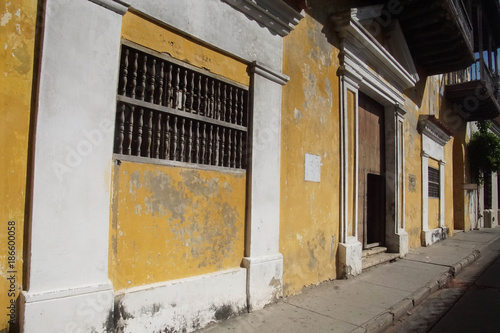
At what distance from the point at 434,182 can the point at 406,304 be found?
23.7ft

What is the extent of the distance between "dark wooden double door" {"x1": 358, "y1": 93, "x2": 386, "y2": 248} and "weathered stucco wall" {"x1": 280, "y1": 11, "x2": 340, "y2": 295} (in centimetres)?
150

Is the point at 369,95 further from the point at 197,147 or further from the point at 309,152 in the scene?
the point at 197,147

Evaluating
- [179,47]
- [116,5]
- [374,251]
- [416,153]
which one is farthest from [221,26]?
[416,153]

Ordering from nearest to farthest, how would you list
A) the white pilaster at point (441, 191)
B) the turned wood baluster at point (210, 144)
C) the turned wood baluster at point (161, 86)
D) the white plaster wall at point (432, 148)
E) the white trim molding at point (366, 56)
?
the turned wood baluster at point (161, 86) → the turned wood baluster at point (210, 144) → the white trim molding at point (366, 56) → the white plaster wall at point (432, 148) → the white pilaster at point (441, 191)

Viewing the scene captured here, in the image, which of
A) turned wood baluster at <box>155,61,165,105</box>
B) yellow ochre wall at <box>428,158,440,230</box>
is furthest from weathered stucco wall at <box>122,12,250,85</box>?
yellow ochre wall at <box>428,158,440,230</box>

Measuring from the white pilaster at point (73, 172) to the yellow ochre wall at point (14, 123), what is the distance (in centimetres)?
8

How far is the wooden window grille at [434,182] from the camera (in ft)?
32.7

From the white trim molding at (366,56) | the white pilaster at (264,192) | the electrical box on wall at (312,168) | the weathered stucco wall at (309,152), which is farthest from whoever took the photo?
the white trim molding at (366,56)

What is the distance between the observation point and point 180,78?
3230 mm

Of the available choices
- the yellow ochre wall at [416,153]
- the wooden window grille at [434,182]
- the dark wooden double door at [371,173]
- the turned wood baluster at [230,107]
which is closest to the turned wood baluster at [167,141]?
the turned wood baluster at [230,107]

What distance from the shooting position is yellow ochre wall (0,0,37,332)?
2.08 metres

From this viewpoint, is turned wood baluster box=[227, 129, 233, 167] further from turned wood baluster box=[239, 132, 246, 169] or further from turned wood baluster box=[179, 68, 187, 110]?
turned wood baluster box=[179, 68, 187, 110]

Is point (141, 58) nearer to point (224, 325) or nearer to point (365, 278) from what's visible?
point (224, 325)

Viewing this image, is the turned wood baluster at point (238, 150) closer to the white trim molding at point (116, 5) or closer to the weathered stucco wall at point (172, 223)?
the weathered stucco wall at point (172, 223)
